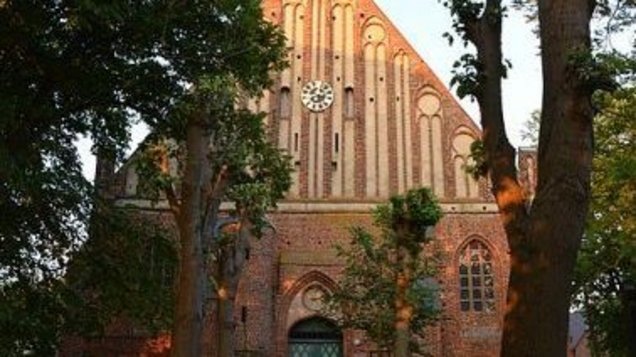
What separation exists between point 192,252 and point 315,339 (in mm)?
13819

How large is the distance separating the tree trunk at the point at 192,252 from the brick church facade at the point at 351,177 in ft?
36.7

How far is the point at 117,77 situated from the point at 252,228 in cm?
930

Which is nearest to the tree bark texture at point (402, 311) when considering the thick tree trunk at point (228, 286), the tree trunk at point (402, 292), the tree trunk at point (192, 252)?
the tree trunk at point (402, 292)

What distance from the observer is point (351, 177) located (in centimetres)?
2562

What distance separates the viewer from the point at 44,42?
27.7ft

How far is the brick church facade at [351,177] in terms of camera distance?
78.1 ft

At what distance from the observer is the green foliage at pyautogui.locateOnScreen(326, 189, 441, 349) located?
50.6 feet

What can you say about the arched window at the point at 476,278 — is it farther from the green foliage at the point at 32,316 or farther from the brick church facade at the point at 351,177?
the green foliage at the point at 32,316

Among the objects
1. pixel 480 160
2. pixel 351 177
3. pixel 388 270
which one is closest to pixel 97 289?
pixel 388 270

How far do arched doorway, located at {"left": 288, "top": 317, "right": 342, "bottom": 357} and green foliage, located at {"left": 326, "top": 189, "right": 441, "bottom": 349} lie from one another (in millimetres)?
2881

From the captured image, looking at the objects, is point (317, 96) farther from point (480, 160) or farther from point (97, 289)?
point (480, 160)

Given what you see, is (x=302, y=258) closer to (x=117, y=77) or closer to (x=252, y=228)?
(x=252, y=228)

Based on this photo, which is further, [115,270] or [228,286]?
[228,286]

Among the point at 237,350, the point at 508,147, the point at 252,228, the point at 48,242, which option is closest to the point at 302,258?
the point at 237,350
